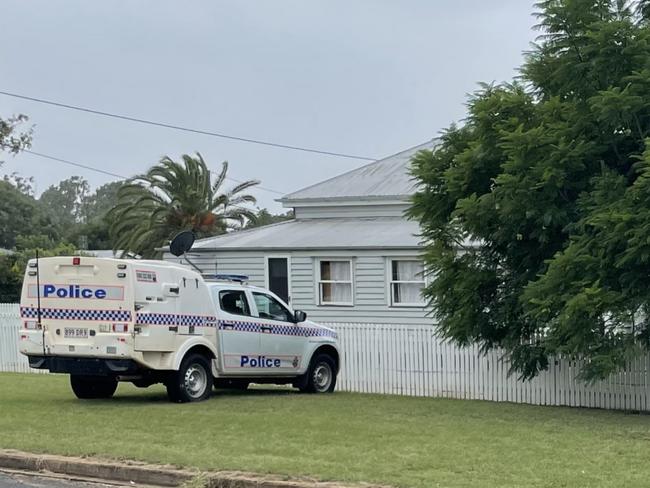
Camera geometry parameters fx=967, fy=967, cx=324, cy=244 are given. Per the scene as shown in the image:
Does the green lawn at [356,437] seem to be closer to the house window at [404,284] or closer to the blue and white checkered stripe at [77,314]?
the blue and white checkered stripe at [77,314]

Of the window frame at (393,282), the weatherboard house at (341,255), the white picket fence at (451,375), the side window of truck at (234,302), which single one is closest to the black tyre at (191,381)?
the side window of truck at (234,302)

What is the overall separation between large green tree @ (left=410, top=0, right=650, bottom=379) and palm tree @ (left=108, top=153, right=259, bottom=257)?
24567mm

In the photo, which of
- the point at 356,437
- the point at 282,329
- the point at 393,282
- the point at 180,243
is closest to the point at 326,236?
the point at 393,282

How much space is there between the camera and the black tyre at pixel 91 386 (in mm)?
15202

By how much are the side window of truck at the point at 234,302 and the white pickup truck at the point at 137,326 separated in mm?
18

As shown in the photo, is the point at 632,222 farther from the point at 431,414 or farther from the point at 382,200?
the point at 382,200

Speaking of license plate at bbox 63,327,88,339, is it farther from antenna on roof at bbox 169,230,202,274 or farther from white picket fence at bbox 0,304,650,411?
antenna on roof at bbox 169,230,202,274

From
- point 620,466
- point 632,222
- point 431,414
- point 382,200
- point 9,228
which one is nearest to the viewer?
point 620,466

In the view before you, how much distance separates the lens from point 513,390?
16.5 meters

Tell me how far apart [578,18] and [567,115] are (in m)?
1.42

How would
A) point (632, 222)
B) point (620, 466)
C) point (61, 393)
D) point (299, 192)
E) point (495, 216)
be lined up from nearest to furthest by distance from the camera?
point (620, 466) < point (632, 222) < point (495, 216) < point (61, 393) < point (299, 192)

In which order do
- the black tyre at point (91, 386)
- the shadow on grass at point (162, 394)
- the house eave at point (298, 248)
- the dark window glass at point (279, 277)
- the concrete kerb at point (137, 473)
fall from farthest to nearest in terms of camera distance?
the dark window glass at point (279, 277) < the house eave at point (298, 248) < the black tyre at point (91, 386) < the shadow on grass at point (162, 394) < the concrete kerb at point (137, 473)

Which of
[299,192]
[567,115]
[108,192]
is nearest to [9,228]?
[108,192]

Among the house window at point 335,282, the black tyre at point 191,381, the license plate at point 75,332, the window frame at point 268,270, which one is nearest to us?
the license plate at point 75,332
